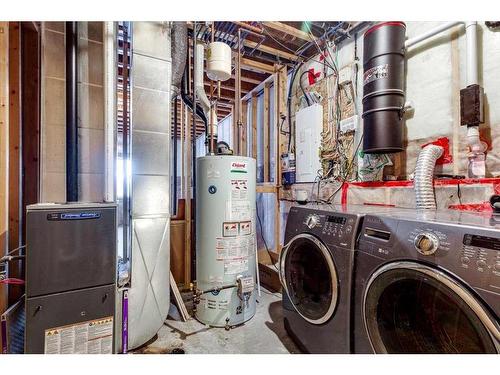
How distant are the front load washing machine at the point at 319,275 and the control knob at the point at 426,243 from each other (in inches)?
13.0

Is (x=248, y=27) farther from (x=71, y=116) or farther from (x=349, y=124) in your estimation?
(x=71, y=116)

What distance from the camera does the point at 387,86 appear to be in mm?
1874

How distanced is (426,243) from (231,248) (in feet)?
4.81

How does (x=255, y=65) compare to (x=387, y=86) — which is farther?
(x=255, y=65)

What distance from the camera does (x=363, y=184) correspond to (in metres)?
2.30

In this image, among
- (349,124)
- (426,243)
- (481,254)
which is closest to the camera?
(481,254)

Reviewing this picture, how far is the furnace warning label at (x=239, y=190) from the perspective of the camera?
2.12 meters

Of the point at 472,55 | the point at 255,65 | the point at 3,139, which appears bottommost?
the point at 3,139

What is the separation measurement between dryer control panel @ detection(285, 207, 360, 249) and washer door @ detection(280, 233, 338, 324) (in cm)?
5

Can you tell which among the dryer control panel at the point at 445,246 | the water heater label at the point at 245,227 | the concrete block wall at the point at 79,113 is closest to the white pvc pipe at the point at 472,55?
the dryer control panel at the point at 445,246

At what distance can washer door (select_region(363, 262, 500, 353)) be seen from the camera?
80cm

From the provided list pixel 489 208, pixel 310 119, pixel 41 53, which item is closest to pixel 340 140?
pixel 310 119

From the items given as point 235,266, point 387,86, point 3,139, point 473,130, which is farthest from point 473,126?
point 3,139
